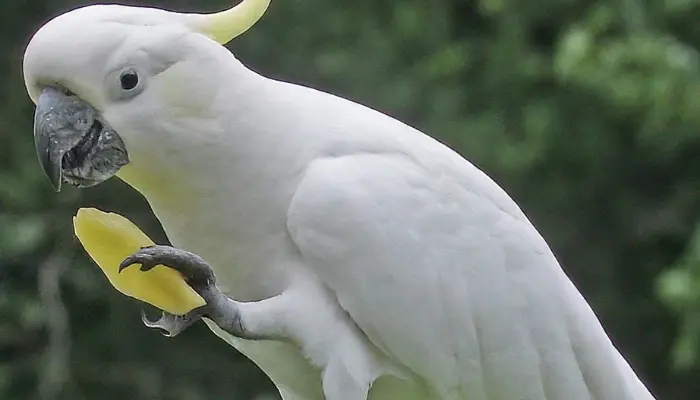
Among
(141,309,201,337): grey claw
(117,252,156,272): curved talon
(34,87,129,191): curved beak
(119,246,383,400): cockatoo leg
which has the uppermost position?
(34,87,129,191): curved beak

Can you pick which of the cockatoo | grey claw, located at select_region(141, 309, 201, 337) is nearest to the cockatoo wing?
the cockatoo

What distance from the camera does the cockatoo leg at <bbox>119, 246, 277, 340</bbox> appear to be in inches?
33.1

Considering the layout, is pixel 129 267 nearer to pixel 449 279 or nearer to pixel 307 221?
pixel 307 221

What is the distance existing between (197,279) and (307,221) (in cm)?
11

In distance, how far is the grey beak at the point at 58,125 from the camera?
0.85 metres

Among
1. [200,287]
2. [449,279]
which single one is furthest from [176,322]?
[449,279]

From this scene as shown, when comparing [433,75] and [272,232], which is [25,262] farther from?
[272,232]

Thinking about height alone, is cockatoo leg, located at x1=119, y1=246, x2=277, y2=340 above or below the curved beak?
below

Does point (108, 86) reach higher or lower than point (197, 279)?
higher

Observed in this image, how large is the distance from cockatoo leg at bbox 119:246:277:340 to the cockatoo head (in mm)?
86

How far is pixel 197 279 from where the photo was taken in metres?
0.86

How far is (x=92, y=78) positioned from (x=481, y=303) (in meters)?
0.44

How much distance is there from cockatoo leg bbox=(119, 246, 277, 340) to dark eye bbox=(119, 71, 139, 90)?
5.6 inches

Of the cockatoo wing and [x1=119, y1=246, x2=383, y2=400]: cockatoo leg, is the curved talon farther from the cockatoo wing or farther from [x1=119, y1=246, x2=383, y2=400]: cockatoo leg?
the cockatoo wing
